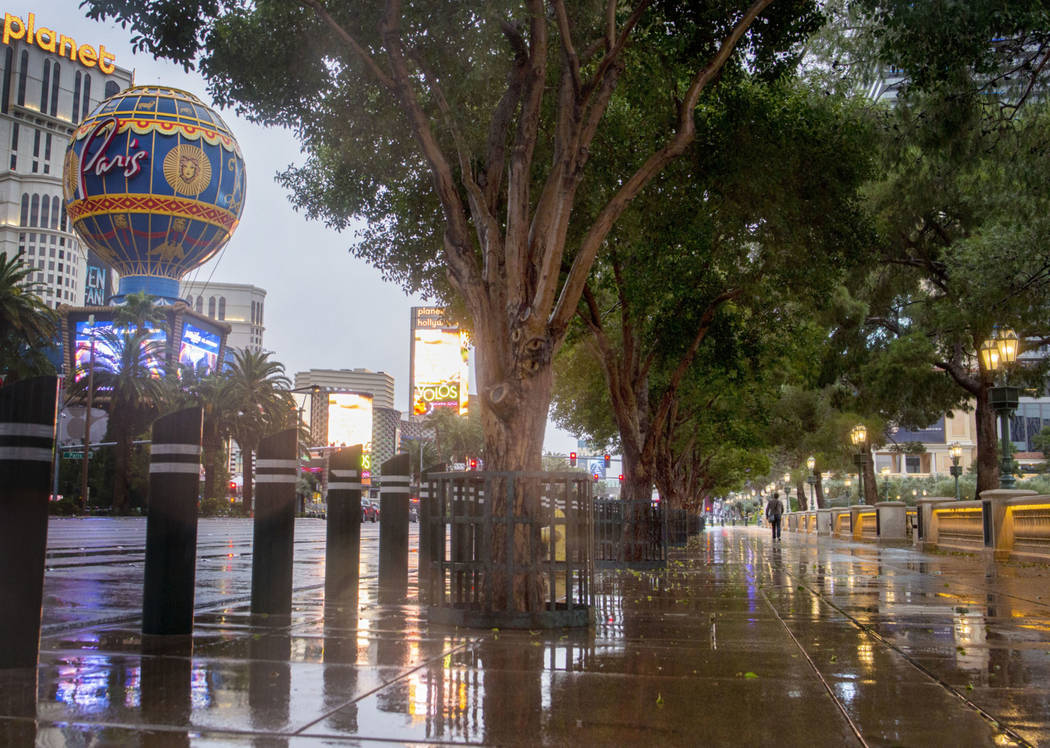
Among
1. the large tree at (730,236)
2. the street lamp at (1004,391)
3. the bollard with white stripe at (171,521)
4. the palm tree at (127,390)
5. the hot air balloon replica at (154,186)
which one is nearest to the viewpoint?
the bollard with white stripe at (171,521)

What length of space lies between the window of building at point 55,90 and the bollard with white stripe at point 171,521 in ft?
721

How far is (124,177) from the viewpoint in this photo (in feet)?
238

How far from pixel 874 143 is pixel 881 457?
131m

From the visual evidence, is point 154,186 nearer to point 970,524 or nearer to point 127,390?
point 127,390

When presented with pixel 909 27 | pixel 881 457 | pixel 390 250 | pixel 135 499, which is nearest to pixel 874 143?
pixel 909 27

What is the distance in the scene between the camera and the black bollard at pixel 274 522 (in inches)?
319

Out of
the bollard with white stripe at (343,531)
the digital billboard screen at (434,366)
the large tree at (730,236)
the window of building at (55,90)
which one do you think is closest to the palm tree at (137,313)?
the digital billboard screen at (434,366)

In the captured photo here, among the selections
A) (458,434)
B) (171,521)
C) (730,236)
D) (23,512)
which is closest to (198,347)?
(458,434)

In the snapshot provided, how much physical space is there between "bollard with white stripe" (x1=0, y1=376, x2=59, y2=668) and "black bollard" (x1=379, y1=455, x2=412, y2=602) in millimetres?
5291

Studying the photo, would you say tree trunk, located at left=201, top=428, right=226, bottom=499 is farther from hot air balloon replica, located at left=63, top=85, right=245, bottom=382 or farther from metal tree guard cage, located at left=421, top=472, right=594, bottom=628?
metal tree guard cage, located at left=421, top=472, right=594, bottom=628

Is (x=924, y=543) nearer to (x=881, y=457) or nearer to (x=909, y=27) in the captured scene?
(x=909, y=27)

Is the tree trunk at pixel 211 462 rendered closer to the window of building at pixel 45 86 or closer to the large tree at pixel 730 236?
the large tree at pixel 730 236

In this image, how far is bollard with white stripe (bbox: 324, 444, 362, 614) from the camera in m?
9.79

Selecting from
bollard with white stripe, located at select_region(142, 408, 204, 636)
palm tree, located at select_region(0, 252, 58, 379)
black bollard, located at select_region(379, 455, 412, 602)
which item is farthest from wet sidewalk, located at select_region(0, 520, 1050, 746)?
palm tree, located at select_region(0, 252, 58, 379)
